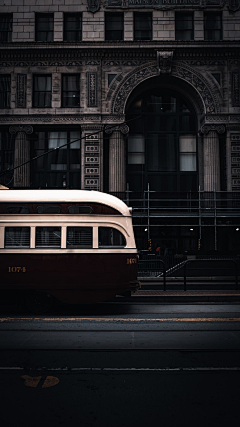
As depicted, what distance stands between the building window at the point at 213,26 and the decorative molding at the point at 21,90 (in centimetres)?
1271

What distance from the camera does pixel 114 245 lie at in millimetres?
10242

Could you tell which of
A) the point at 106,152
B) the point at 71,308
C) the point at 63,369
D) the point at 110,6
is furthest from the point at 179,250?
the point at 63,369

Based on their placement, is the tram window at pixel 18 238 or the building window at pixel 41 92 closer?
the tram window at pixel 18 238

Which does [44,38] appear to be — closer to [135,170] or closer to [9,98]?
[9,98]

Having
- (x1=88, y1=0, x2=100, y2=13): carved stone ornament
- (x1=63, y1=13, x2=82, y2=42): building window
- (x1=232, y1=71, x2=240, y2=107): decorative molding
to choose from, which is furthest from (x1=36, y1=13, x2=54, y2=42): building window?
(x1=232, y1=71, x2=240, y2=107): decorative molding

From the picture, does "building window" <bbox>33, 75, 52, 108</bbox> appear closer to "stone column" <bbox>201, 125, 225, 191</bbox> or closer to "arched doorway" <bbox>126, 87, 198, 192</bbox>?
"arched doorway" <bbox>126, 87, 198, 192</bbox>

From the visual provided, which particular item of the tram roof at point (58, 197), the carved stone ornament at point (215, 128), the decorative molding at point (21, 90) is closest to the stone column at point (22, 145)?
the decorative molding at point (21, 90)

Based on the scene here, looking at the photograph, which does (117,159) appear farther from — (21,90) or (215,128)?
(21,90)

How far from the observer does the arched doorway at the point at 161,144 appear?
85.5 ft

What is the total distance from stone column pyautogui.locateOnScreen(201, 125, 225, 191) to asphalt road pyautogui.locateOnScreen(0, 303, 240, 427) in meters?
15.9

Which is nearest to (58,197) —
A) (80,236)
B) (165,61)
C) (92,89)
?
(80,236)

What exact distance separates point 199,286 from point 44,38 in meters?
20.1

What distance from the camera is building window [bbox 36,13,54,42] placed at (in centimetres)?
2538

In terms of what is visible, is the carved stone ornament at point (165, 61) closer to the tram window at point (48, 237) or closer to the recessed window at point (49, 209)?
the recessed window at point (49, 209)
